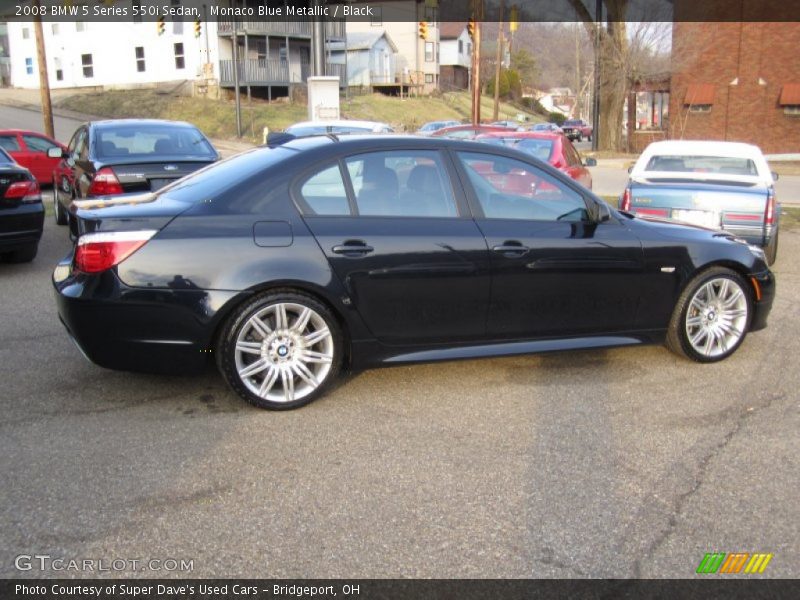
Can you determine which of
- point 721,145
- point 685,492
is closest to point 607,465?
point 685,492

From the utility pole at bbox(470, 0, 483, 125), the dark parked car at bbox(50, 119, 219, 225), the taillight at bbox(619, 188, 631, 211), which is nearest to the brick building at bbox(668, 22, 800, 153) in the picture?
the utility pole at bbox(470, 0, 483, 125)

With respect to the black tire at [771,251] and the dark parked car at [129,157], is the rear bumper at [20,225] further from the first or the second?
the black tire at [771,251]

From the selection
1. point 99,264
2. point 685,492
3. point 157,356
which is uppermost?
point 99,264

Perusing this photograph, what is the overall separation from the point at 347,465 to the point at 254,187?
1.76m

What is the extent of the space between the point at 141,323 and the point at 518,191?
2.54m

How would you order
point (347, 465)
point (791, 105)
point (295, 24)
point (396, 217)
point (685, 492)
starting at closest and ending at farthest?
point (685, 492)
point (347, 465)
point (396, 217)
point (791, 105)
point (295, 24)

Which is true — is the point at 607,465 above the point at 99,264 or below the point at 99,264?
below

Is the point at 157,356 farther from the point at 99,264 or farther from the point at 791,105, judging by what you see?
the point at 791,105

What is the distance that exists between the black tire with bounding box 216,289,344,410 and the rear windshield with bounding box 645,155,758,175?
6988 millimetres

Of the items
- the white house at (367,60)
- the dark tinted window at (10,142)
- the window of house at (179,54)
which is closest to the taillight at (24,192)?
the dark tinted window at (10,142)

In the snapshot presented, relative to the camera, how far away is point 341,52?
55219mm

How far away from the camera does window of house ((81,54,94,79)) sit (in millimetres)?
48469

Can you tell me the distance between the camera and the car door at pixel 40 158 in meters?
19.1

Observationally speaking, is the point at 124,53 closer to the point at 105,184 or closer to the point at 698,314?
the point at 105,184
